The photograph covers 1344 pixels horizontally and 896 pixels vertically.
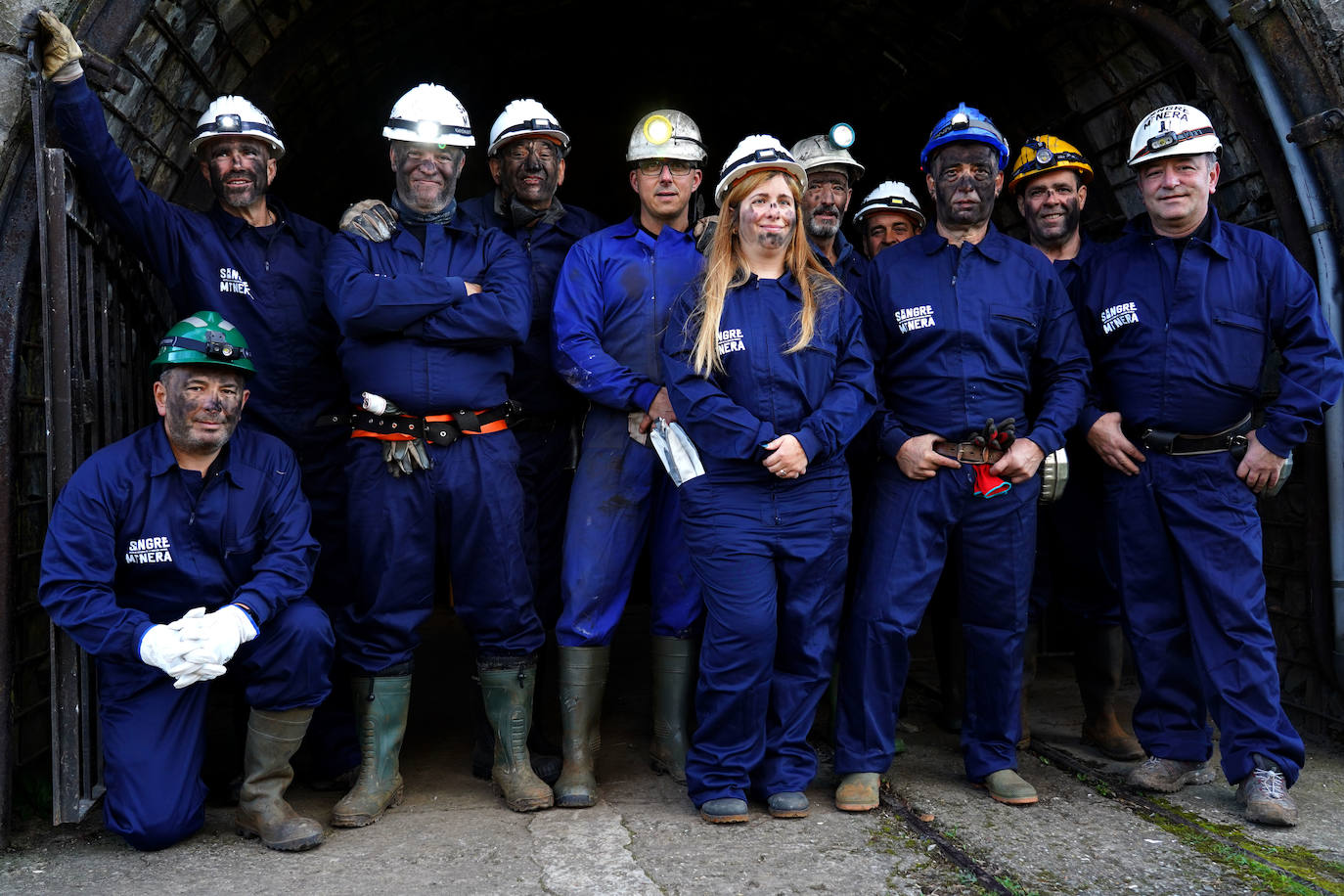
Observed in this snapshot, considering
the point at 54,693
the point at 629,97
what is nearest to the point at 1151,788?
the point at 54,693

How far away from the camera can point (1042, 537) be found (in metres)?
4.84

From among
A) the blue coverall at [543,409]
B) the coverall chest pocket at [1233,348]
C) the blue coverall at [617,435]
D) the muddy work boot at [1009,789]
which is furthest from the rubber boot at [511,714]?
the coverall chest pocket at [1233,348]

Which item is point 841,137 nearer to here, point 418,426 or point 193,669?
point 418,426

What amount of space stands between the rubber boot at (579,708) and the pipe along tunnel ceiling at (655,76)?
2.65 metres

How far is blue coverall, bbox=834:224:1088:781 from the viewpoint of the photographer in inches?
154

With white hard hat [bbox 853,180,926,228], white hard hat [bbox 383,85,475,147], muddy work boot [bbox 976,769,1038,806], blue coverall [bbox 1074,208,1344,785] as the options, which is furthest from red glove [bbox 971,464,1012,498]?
white hard hat [bbox 383,85,475,147]

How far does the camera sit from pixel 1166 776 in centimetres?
408

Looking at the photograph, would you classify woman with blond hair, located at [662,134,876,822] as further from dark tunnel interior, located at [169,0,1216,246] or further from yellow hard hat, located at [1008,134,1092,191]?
dark tunnel interior, located at [169,0,1216,246]

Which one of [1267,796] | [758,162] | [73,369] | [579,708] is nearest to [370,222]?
[73,369]

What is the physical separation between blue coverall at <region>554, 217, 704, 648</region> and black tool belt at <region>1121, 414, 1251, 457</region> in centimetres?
177

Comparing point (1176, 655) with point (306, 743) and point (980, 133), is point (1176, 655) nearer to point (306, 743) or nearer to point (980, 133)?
point (980, 133)

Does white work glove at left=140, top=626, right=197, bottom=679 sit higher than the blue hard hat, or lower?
lower

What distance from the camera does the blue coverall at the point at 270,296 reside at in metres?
4.01

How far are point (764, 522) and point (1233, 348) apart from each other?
6.07 feet
